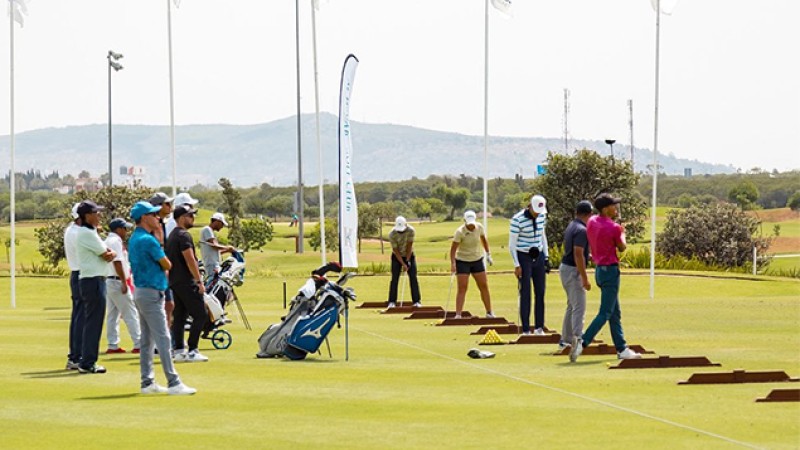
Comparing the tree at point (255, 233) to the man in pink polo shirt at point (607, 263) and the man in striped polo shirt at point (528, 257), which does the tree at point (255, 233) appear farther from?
the man in pink polo shirt at point (607, 263)

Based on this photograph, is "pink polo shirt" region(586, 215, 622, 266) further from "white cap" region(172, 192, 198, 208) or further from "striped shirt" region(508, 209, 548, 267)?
"white cap" region(172, 192, 198, 208)

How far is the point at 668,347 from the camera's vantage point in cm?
2009

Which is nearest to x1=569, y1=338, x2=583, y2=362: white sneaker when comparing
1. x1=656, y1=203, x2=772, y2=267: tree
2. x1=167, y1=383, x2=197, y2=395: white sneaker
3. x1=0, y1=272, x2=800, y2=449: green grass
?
x1=0, y1=272, x2=800, y2=449: green grass

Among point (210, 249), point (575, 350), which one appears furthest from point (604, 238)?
point (210, 249)

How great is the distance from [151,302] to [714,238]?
54.2 metres

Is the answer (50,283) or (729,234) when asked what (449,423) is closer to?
(50,283)

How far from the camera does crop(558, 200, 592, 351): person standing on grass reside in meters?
18.4

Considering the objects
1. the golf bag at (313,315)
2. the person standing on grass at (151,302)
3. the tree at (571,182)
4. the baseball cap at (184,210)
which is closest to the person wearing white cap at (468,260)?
the golf bag at (313,315)

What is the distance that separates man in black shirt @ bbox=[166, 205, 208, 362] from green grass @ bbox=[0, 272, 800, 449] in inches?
22.1

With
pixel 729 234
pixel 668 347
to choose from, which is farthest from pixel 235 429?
pixel 729 234

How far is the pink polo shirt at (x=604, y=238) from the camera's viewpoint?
17.8 m

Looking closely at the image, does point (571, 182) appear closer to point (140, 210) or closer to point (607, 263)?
point (607, 263)

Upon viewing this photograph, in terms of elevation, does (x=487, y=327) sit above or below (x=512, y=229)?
below

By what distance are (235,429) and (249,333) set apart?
1118 centimetres
